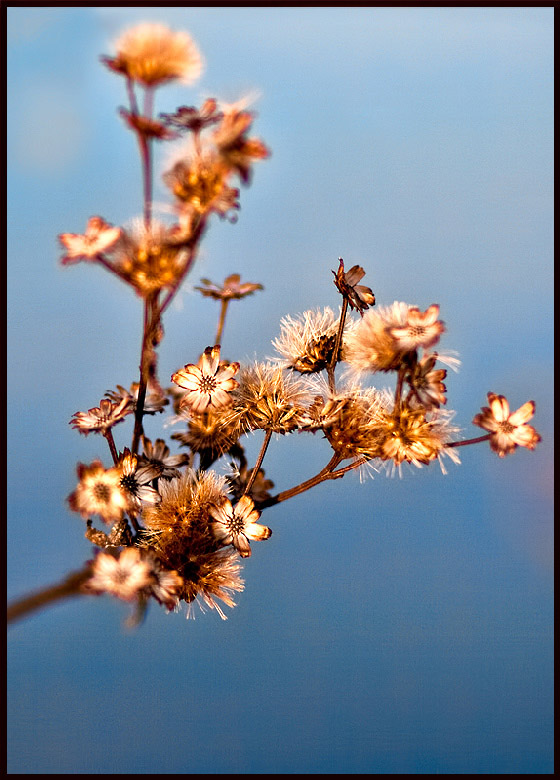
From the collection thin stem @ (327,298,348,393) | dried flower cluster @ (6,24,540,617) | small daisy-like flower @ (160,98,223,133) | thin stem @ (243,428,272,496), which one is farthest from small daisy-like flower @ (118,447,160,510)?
small daisy-like flower @ (160,98,223,133)

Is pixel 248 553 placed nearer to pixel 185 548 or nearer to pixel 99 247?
pixel 185 548

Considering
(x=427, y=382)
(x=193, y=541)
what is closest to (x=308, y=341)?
(x=427, y=382)

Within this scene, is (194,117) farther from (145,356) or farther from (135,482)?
(135,482)

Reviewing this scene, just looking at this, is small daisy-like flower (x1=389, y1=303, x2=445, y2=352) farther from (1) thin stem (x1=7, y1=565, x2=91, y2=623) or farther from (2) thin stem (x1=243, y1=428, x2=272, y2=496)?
(1) thin stem (x1=7, y1=565, x2=91, y2=623)

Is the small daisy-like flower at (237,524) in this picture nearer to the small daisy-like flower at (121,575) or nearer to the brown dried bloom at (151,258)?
the small daisy-like flower at (121,575)
